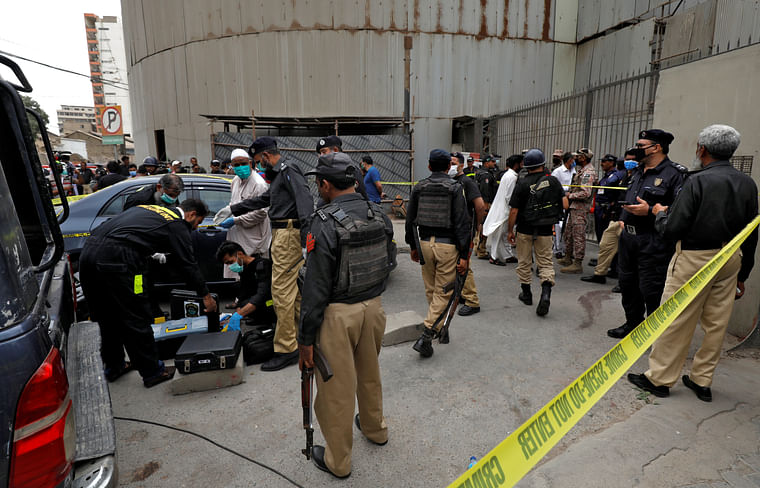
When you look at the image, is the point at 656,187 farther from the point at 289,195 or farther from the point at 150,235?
the point at 150,235

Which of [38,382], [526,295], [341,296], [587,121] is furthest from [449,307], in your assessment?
[587,121]

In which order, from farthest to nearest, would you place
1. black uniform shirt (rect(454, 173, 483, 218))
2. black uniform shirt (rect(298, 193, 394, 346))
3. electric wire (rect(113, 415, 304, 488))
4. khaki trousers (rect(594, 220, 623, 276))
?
khaki trousers (rect(594, 220, 623, 276)) → black uniform shirt (rect(454, 173, 483, 218)) → electric wire (rect(113, 415, 304, 488)) → black uniform shirt (rect(298, 193, 394, 346))

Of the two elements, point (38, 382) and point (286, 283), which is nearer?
point (38, 382)

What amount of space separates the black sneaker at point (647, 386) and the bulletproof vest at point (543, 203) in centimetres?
198

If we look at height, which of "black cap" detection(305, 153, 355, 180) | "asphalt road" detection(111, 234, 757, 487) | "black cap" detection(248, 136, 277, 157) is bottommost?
"asphalt road" detection(111, 234, 757, 487)

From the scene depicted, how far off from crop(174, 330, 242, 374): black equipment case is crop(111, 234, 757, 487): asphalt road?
0.23 meters

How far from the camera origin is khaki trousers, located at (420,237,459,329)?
392 cm

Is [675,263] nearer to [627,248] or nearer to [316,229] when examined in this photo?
[627,248]

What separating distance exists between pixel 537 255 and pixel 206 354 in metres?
3.74

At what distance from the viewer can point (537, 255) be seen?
5.00 m

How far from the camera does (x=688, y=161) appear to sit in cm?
457

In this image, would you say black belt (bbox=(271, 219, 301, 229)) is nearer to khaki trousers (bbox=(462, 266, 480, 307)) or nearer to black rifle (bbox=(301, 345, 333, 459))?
black rifle (bbox=(301, 345, 333, 459))

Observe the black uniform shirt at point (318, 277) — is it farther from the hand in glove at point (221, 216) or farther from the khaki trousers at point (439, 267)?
the hand in glove at point (221, 216)

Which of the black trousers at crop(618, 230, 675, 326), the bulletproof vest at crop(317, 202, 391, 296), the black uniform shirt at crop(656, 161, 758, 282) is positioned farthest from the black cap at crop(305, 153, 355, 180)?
the black trousers at crop(618, 230, 675, 326)
